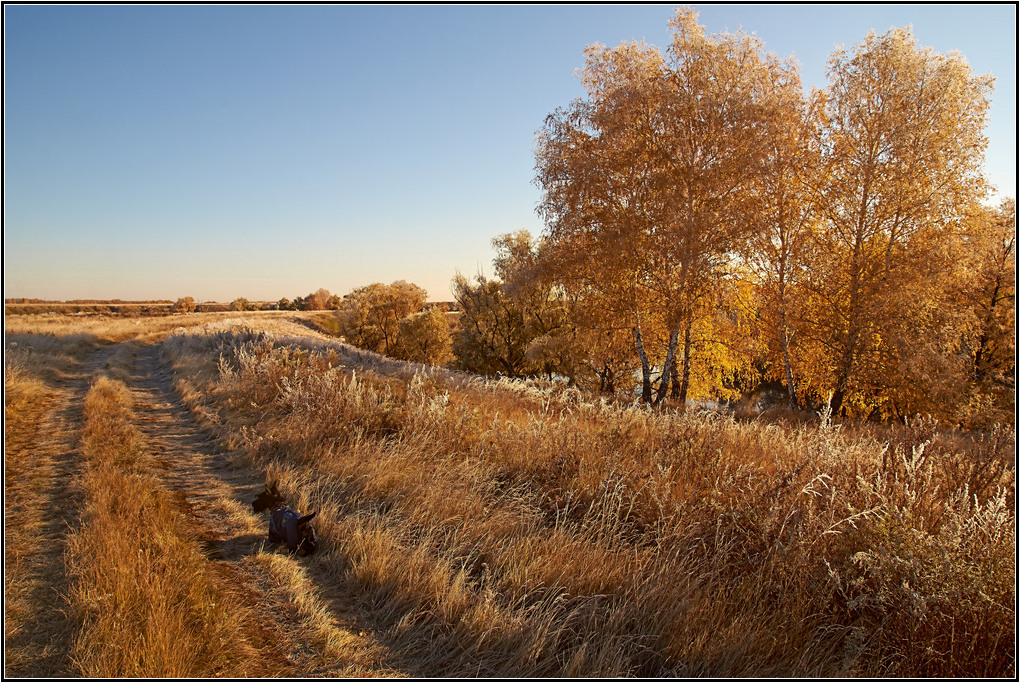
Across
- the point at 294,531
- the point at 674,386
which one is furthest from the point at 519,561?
the point at 674,386

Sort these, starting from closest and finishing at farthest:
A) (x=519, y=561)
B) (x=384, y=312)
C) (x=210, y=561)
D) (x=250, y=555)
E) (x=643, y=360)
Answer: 1. (x=519, y=561)
2. (x=210, y=561)
3. (x=250, y=555)
4. (x=643, y=360)
5. (x=384, y=312)

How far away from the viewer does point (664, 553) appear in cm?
367

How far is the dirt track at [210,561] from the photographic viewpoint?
283cm

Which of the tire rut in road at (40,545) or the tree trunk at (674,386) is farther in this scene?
the tree trunk at (674,386)

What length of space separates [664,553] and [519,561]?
111 cm

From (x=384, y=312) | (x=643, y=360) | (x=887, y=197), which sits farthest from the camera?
(x=384, y=312)

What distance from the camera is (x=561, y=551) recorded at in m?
3.61

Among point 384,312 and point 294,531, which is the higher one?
point 384,312

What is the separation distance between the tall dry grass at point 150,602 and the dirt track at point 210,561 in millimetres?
105

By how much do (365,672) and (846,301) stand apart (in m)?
16.7

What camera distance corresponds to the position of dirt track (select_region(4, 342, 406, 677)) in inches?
111

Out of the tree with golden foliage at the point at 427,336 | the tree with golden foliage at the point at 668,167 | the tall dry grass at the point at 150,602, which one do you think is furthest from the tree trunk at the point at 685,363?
the tree with golden foliage at the point at 427,336

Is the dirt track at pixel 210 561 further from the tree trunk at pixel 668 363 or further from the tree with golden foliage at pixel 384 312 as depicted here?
the tree with golden foliage at pixel 384 312

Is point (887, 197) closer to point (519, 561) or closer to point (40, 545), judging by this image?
point (519, 561)
